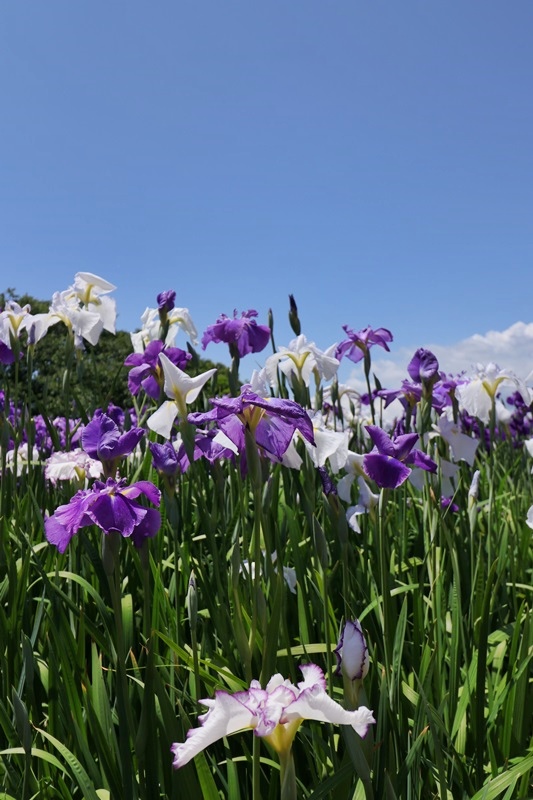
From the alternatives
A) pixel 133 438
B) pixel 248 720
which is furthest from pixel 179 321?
pixel 248 720

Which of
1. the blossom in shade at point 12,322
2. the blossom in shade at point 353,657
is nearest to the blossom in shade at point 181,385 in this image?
the blossom in shade at point 353,657

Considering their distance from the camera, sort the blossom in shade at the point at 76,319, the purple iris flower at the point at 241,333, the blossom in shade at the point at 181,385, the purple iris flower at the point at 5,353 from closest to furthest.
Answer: the blossom in shade at the point at 181,385 → the purple iris flower at the point at 241,333 → the blossom in shade at the point at 76,319 → the purple iris flower at the point at 5,353

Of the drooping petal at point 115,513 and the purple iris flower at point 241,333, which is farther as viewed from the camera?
the purple iris flower at point 241,333

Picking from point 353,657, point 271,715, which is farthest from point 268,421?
point 271,715

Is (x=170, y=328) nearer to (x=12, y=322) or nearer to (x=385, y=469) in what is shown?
(x=12, y=322)

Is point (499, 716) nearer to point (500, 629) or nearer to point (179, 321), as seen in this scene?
point (500, 629)

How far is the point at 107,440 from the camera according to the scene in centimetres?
184

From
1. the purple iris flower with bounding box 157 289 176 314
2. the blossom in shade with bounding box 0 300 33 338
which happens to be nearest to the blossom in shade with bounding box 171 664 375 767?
the purple iris flower with bounding box 157 289 176 314

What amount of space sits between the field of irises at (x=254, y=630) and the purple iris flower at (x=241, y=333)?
12 mm

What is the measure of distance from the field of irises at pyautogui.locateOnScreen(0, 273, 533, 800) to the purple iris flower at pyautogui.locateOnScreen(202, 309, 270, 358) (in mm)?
12

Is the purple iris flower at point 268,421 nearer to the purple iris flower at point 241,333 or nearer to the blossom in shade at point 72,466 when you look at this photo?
the blossom in shade at point 72,466

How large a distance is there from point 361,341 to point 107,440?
7.54 feet

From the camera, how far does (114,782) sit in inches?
67.9

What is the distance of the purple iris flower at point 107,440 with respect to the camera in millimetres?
1833
